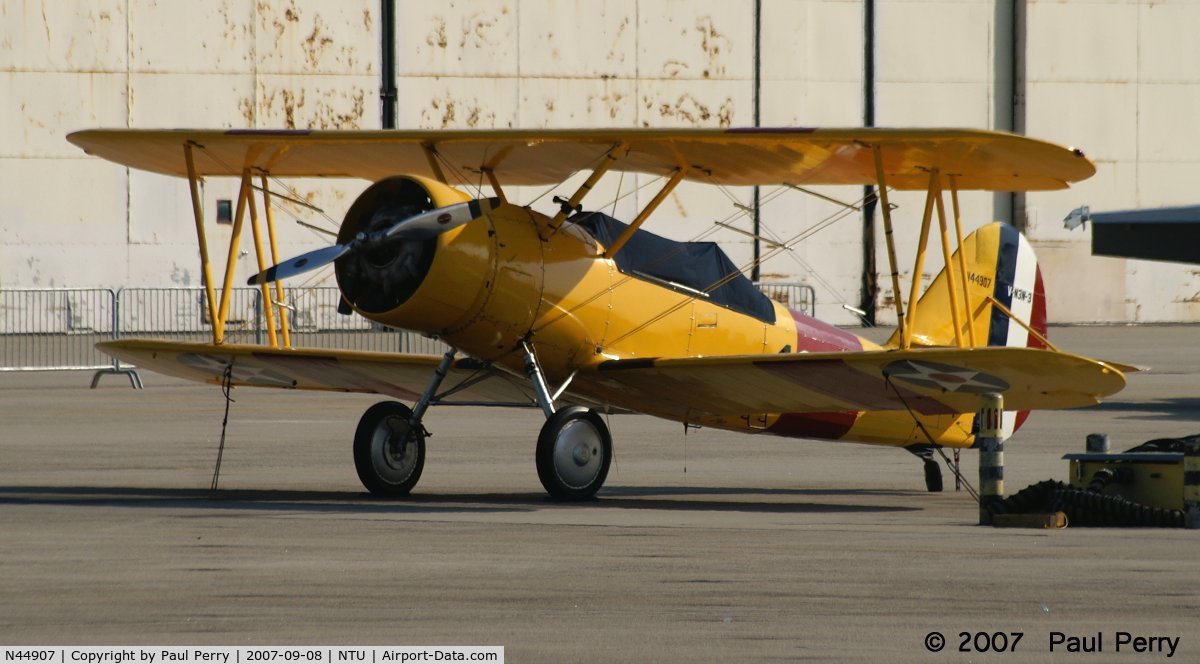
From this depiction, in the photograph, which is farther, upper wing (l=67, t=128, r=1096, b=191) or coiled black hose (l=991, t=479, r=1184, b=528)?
upper wing (l=67, t=128, r=1096, b=191)

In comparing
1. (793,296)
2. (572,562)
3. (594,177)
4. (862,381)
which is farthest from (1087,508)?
(793,296)

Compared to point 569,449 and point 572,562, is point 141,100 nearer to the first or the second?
point 569,449

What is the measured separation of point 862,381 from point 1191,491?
2341 millimetres

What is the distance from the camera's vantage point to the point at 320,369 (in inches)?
522

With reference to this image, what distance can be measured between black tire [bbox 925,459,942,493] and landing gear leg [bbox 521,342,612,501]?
309cm

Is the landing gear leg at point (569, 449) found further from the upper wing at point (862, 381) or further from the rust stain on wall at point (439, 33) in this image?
the rust stain on wall at point (439, 33)

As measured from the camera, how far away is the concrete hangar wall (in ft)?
114

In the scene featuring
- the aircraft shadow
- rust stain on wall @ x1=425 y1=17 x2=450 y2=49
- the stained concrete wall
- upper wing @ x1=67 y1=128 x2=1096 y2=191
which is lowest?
the aircraft shadow

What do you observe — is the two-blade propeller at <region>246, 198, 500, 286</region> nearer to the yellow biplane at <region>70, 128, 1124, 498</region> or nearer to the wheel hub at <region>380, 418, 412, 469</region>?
the yellow biplane at <region>70, 128, 1124, 498</region>

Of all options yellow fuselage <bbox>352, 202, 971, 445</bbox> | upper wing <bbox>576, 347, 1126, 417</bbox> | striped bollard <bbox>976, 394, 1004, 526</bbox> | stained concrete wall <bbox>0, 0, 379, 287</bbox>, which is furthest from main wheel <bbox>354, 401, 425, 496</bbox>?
stained concrete wall <bbox>0, 0, 379, 287</bbox>

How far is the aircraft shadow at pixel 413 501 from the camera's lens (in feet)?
36.8

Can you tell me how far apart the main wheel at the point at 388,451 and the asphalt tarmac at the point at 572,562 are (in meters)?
0.20

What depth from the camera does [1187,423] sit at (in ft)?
61.1

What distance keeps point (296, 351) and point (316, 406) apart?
9155mm
